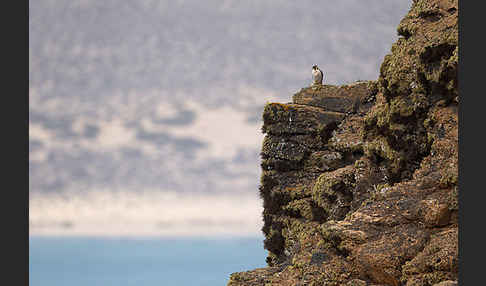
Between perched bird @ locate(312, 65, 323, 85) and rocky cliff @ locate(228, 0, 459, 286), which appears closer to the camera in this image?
rocky cliff @ locate(228, 0, 459, 286)

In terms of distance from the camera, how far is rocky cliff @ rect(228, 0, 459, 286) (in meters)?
13.0

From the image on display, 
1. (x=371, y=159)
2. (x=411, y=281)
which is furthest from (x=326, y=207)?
(x=411, y=281)

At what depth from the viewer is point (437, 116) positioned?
611 inches

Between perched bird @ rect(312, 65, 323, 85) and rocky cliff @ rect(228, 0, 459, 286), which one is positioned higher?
perched bird @ rect(312, 65, 323, 85)

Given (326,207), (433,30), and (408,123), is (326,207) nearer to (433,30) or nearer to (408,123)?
(408,123)

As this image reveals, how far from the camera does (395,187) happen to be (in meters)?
15.2

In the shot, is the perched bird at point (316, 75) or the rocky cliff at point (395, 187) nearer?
the rocky cliff at point (395, 187)

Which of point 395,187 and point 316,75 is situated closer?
point 395,187

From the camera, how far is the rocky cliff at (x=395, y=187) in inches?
512

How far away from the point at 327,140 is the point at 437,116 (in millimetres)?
10597

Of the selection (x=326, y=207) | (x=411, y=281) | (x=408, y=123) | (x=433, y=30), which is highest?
(x=433, y=30)

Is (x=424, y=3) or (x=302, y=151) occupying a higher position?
(x=424, y=3)

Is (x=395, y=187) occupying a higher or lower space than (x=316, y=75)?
lower

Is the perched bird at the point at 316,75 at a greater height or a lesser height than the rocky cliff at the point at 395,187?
greater
